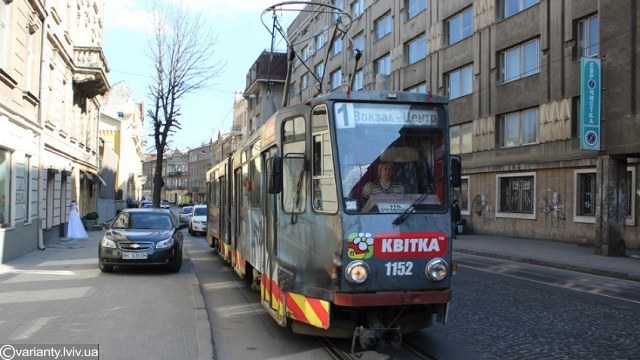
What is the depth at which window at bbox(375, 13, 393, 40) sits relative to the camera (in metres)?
37.5

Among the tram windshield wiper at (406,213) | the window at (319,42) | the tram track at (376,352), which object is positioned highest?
the window at (319,42)

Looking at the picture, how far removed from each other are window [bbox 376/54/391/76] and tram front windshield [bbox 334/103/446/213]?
31.6 metres

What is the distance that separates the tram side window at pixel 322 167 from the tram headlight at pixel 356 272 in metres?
0.59

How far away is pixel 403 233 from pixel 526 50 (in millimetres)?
20767

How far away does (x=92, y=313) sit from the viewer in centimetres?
772

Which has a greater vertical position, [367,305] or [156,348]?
[367,305]

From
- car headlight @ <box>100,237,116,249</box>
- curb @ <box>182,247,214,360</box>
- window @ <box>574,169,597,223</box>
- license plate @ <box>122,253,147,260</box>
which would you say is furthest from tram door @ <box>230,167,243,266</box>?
window @ <box>574,169,597,223</box>

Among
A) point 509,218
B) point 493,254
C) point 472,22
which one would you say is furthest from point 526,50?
point 493,254

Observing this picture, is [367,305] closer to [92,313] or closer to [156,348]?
[156,348]

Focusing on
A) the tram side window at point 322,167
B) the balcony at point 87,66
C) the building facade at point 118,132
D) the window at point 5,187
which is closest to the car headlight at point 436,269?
the tram side window at point 322,167

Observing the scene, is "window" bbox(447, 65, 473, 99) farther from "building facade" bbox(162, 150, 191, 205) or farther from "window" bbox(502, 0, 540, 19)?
"building facade" bbox(162, 150, 191, 205)

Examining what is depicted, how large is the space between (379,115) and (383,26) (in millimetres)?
34024

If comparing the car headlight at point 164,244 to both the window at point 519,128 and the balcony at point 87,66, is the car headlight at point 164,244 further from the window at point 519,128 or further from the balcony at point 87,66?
the window at point 519,128

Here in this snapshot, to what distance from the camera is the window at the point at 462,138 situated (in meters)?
28.0
